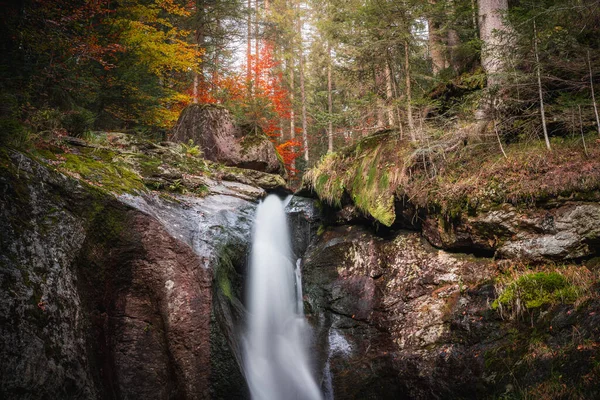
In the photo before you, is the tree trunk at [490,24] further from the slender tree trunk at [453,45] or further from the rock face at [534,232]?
the rock face at [534,232]

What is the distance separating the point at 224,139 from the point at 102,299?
30.5 ft

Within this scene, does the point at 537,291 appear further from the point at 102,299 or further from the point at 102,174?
the point at 102,174

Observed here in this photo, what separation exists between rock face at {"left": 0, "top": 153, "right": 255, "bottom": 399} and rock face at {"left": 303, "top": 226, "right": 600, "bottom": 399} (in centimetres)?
260

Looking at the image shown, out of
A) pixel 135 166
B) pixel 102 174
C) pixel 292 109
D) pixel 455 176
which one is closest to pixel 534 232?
pixel 455 176

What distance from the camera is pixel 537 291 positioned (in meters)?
5.43

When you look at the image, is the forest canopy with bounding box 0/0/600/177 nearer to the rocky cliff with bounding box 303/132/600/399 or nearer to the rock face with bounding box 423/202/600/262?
the rocky cliff with bounding box 303/132/600/399

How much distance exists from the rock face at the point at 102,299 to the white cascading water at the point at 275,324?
103 centimetres

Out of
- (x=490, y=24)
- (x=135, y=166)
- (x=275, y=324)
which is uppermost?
(x=490, y=24)

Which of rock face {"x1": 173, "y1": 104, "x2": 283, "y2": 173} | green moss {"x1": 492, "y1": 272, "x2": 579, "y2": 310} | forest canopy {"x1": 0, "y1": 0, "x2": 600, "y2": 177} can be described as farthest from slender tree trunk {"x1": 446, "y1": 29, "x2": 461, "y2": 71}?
rock face {"x1": 173, "y1": 104, "x2": 283, "y2": 173}

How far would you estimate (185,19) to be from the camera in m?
16.2

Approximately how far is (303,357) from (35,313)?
17.5 ft

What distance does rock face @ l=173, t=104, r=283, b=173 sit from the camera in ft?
44.5

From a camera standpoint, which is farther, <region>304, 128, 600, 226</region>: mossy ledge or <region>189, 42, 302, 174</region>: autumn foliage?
<region>189, 42, 302, 174</region>: autumn foliage

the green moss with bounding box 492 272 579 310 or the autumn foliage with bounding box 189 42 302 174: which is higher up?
the autumn foliage with bounding box 189 42 302 174
